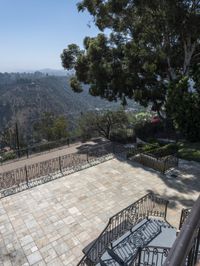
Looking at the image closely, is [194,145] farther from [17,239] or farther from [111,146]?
[17,239]

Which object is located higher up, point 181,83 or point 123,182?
point 181,83

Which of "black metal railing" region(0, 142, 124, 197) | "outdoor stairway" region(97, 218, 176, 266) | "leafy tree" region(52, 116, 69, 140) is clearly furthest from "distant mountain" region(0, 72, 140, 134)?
"outdoor stairway" region(97, 218, 176, 266)

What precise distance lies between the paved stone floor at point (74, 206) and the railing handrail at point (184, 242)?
21.0 feet

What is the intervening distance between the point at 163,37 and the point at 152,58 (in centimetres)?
149

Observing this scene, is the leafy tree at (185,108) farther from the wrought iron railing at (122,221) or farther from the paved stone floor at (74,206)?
the wrought iron railing at (122,221)

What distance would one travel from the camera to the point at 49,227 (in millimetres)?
8344

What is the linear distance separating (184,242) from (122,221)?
682 centimetres

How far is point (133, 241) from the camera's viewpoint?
6.54 metres

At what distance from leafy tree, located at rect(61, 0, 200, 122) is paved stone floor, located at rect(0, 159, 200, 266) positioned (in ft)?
20.5

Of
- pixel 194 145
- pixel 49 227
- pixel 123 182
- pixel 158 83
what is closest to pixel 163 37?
pixel 158 83

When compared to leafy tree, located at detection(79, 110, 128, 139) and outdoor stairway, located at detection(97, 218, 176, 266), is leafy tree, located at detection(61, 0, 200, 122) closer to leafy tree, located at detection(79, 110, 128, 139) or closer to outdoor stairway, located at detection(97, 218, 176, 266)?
leafy tree, located at detection(79, 110, 128, 139)

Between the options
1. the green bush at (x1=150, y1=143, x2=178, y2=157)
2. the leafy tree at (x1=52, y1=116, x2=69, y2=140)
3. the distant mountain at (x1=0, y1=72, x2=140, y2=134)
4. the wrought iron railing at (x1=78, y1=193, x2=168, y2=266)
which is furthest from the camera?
the distant mountain at (x1=0, y1=72, x2=140, y2=134)

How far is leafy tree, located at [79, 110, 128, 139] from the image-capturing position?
2017 cm

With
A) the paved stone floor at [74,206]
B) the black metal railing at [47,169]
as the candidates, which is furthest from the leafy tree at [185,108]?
the black metal railing at [47,169]
